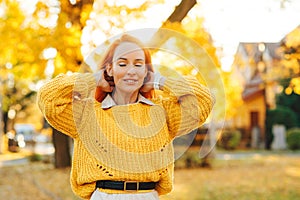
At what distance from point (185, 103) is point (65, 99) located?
52 cm

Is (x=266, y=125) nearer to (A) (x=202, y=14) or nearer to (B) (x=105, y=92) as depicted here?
(A) (x=202, y=14)

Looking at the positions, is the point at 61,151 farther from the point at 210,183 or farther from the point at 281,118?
the point at 281,118

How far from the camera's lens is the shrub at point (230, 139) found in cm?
2341

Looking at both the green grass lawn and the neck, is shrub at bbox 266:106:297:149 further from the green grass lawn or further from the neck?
the neck

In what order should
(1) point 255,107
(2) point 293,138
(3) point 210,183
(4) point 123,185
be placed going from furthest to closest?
(1) point 255,107, (2) point 293,138, (3) point 210,183, (4) point 123,185

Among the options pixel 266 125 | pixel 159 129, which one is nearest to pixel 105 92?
pixel 159 129

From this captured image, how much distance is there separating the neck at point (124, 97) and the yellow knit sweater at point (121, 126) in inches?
1.5

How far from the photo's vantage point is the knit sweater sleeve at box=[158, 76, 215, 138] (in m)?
2.38

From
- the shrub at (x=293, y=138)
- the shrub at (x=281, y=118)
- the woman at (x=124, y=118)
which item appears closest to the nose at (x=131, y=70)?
the woman at (x=124, y=118)

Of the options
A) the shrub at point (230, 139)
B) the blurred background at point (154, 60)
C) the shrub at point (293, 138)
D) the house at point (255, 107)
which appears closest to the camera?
the blurred background at point (154, 60)

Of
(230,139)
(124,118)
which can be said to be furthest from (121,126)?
(230,139)

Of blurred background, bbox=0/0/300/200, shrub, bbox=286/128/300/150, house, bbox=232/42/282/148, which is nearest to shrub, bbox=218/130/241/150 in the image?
house, bbox=232/42/282/148

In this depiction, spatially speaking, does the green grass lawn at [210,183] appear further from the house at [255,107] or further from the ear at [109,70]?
the house at [255,107]

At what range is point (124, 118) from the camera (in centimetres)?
233
